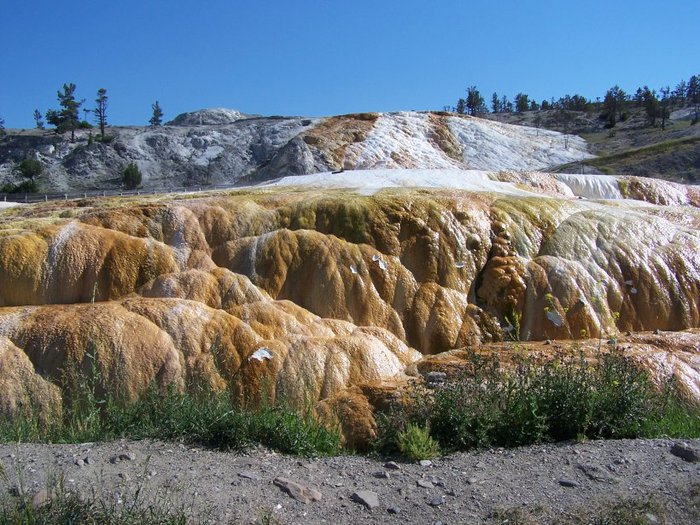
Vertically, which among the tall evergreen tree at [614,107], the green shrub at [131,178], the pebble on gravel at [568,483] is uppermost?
the tall evergreen tree at [614,107]

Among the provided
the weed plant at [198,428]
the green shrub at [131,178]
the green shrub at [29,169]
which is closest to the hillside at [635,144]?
the green shrub at [131,178]

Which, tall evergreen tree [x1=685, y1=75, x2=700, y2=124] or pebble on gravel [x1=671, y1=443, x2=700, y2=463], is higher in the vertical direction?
tall evergreen tree [x1=685, y1=75, x2=700, y2=124]

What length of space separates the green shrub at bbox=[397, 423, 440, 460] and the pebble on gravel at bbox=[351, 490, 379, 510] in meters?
0.85

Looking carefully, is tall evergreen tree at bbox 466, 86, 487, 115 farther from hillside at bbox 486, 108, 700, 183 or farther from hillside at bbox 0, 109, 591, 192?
hillside at bbox 0, 109, 591, 192

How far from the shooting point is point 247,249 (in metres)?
11.5

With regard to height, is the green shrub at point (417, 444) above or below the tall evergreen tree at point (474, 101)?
below

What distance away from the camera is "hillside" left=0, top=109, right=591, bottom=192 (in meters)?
39.1

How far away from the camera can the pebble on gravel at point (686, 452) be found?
5.36m

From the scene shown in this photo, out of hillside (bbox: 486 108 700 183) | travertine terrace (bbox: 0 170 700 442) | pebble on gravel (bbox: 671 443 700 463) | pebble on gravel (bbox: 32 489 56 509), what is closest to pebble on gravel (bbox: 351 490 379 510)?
pebble on gravel (bbox: 32 489 56 509)

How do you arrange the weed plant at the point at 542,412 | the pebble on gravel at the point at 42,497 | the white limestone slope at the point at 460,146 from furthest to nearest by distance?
the white limestone slope at the point at 460,146
the weed plant at the point at 542,412
the pebble on gravel at the point at 42,497

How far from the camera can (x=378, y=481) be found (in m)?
5.15

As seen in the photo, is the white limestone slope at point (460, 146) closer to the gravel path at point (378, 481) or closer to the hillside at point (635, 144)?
the hillside at point (635, 144)

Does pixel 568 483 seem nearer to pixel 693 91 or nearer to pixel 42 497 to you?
pixel 42 497

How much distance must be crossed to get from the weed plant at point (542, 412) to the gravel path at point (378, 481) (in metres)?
0.23
